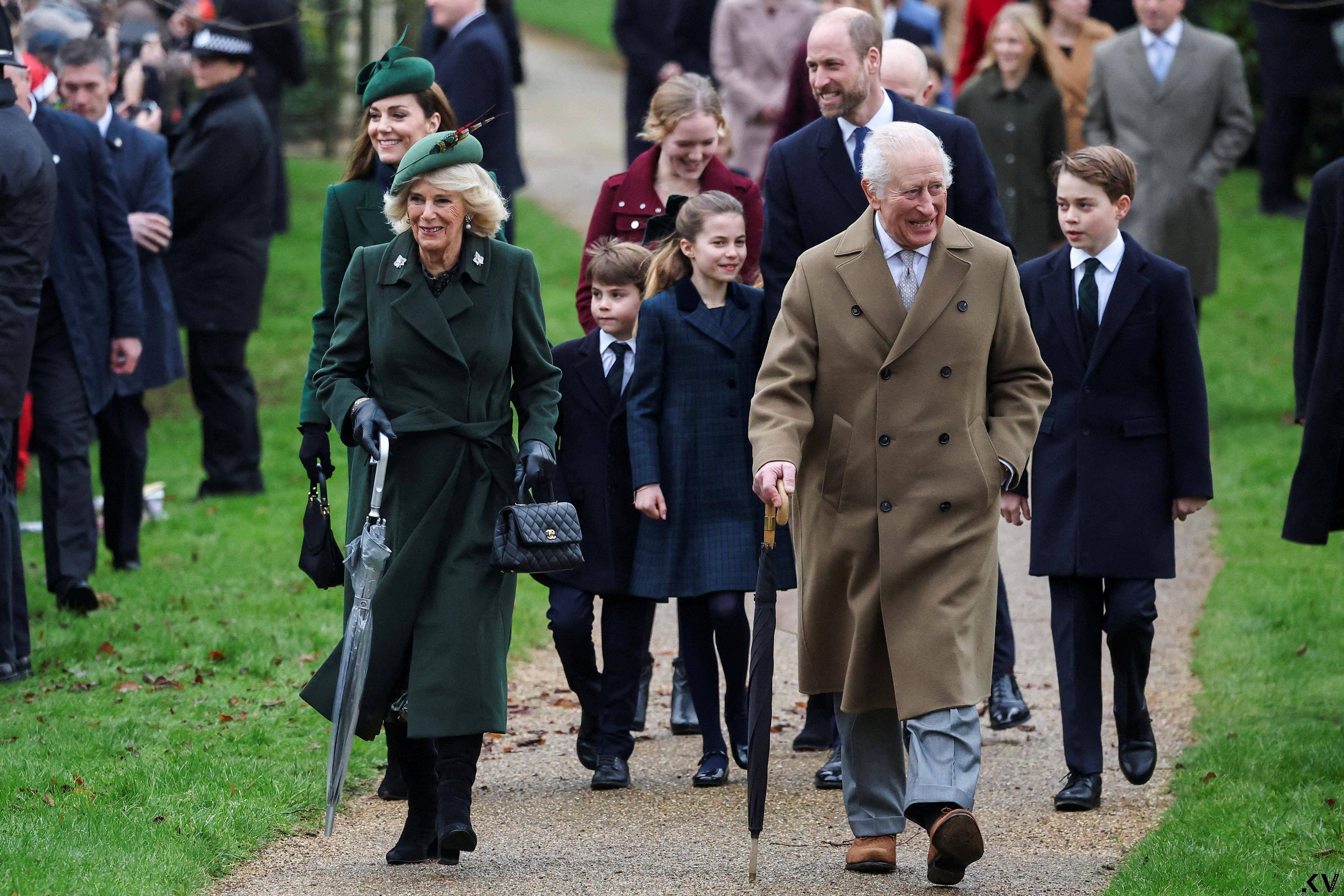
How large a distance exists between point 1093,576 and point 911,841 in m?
1.07

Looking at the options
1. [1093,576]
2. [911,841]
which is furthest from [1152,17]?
[911,841]

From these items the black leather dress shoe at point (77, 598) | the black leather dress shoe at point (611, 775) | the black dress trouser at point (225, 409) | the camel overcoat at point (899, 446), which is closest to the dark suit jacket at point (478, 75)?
the black dress trouser at point (225, 409)

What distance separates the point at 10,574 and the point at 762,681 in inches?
141

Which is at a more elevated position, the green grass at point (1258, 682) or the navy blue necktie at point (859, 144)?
the navy blue necktie at point (859, 144)

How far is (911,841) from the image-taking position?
5859mm

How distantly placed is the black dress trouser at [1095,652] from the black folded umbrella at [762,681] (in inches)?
51.4

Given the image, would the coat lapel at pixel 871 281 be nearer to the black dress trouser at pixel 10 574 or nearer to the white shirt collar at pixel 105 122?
the black dress trouser at pixel 10 574

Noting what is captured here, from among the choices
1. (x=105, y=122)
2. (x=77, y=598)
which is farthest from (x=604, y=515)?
(x=105, y=122)

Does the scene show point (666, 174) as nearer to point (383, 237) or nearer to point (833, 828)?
point (383, 237)

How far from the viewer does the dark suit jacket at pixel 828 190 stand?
255 inches

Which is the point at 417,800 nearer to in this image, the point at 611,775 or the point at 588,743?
the point at 611,775

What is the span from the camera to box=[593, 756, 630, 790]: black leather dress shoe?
6312 millimetres

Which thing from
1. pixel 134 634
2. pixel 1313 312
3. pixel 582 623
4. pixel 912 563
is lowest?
pixel 134 634

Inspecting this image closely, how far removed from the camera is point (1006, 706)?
7.05 metres
